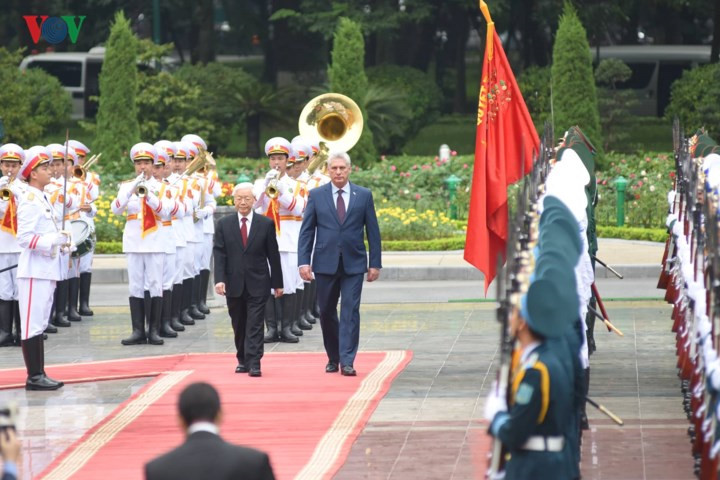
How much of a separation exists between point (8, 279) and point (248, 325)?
3.60 metres

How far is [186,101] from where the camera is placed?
37.2 metres

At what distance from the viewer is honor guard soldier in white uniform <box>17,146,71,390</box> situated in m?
13.0

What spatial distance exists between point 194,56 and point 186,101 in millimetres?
14522

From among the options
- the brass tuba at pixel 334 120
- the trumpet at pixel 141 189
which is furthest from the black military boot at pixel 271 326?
the brass tuba at pixel 334 120

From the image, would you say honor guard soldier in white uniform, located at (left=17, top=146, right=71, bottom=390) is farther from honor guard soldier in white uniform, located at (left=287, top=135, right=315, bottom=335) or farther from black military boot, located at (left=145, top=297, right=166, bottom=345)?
honor guard soldier in white uniform, located at (left=287, top=135, right=315, bottom=335)

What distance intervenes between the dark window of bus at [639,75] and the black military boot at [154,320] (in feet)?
116

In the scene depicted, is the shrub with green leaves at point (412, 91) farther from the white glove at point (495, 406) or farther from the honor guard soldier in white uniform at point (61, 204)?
the white glove at point (495, 406)

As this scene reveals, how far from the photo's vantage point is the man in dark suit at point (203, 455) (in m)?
5.91

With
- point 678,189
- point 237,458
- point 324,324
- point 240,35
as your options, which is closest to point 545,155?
point 678,189

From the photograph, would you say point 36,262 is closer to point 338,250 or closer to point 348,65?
point 338,250

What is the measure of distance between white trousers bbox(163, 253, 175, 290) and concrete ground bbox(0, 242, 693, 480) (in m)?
0.56

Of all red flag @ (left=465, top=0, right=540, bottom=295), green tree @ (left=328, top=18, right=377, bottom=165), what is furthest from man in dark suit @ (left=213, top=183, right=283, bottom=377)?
green tree @ (left=328, top=18, right=377, bottom=165)

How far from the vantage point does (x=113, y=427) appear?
11.5m

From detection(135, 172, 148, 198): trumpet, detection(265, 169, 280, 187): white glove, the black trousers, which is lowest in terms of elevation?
the black trousers
